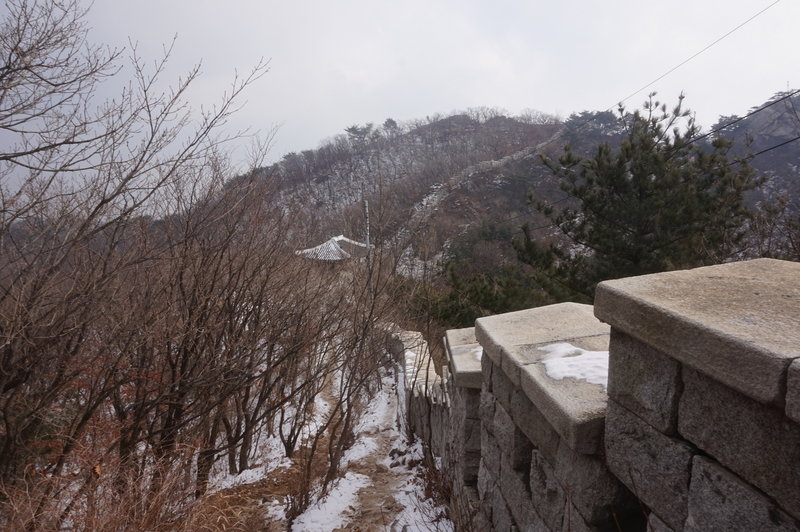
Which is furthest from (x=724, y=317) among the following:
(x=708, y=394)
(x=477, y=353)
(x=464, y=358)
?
(x=477, y=353)

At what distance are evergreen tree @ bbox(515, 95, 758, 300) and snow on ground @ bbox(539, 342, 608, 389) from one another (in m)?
6.80

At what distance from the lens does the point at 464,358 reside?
12.3ft

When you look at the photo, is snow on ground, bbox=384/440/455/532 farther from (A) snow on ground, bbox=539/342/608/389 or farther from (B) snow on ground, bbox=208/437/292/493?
(B) snow on ground, bbox=208/437/292/493

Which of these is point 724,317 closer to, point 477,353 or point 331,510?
point 477,353

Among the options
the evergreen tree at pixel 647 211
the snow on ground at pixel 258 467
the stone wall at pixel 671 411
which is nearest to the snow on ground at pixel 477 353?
the stone wall at pixel 671 411

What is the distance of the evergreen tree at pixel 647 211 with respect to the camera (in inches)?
319

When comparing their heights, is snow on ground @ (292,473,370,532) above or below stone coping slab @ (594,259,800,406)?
below

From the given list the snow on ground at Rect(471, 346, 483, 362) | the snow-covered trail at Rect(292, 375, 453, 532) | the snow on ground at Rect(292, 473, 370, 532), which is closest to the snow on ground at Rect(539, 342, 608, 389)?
the snow on ground at Rect(471, 346, 483, 362)

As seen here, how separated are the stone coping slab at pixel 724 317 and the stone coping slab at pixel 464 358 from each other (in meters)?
1.94

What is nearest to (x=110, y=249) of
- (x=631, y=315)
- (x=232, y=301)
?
(x=232, y=301)

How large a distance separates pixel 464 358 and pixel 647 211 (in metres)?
6.27

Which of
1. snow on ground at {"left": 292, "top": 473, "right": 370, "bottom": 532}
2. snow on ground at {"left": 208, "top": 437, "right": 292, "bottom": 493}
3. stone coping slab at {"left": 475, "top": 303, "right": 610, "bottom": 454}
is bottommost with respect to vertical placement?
snow on ground at {"left": 208, "top": 437, "right": 292, "bottom": 493}

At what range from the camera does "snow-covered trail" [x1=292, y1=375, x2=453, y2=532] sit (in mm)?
4398

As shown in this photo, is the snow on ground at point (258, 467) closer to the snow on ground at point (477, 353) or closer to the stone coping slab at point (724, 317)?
the snow on ground at point (477, 353)
